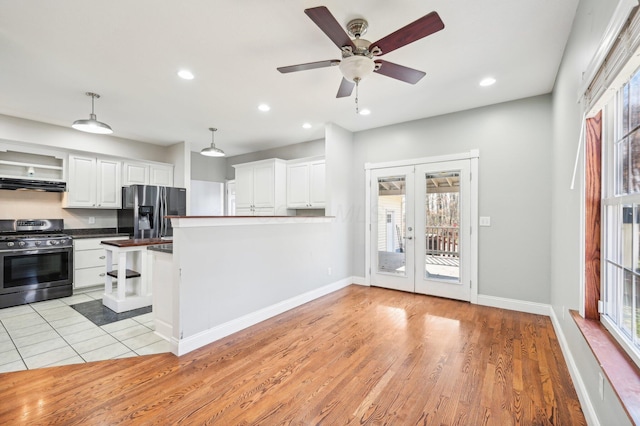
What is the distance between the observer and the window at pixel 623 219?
4.68 ft

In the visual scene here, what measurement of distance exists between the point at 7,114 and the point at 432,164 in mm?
6295

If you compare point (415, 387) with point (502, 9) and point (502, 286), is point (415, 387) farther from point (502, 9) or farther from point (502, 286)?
point (502, 9)

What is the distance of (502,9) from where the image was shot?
205 centimetres

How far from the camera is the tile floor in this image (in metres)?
2.43

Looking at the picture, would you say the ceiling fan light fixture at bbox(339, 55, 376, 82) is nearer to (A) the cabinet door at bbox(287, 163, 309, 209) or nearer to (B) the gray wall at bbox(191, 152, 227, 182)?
(A) the cabinet door at bbox(287, 163, 309, 209)

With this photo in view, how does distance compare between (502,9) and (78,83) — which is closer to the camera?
(502,9)

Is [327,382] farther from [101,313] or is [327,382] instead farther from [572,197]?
[101,313]

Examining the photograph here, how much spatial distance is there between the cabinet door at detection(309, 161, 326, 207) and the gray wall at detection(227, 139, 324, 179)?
0.46 meters

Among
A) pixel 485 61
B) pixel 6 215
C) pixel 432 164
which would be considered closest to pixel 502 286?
pixel 432 164

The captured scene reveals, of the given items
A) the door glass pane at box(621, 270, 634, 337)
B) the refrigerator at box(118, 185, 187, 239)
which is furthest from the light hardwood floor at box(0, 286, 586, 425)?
the refrigerator at box(118, 185, 187, 239)

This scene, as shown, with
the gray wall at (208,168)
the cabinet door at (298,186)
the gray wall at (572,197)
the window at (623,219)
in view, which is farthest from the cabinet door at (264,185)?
the window at (623,219)

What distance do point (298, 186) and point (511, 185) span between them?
333 centimetres

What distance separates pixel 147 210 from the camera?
505cm

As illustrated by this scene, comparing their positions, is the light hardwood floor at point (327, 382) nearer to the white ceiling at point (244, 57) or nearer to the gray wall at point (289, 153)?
the white ceiling at point (244, 57)
